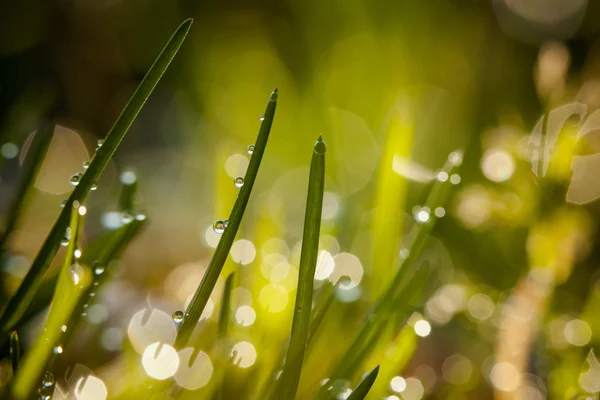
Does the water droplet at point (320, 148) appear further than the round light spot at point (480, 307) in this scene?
No

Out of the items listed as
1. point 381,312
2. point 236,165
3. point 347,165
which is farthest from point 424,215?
point 347,165

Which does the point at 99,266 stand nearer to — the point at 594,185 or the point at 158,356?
the point at 158,356

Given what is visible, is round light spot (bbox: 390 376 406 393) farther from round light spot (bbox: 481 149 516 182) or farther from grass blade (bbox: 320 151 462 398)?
round light spot (bbox: 481 149 516 182)

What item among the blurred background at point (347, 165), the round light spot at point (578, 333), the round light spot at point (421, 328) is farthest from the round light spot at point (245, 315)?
the round light spot at point (578, 333)

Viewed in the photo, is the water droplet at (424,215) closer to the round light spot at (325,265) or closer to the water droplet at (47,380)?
the round light spot at (325,265)

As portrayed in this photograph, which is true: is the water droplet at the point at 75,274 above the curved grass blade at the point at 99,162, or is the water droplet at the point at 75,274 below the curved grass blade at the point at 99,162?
below

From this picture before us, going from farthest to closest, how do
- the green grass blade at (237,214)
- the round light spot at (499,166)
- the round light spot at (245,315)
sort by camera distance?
the round light spot at (499,166) < the round light spot at (245,315) < the green grass blade at (237,214)

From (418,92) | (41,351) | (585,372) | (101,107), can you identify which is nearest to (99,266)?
(41,351)
